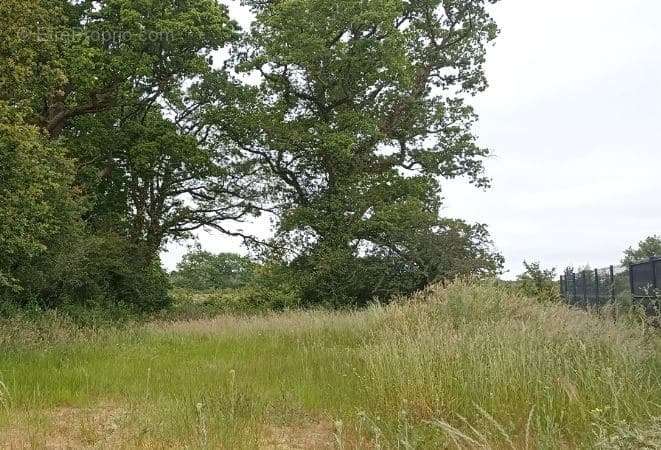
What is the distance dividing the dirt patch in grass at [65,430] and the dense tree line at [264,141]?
41.8ft

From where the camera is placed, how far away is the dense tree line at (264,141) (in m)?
20.3

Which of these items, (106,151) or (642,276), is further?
(106,151)

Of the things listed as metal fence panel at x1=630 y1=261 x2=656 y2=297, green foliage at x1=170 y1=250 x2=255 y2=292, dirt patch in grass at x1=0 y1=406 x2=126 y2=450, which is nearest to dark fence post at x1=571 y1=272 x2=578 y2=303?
metal fence panel at x1=630 y1=261 x2=656 y2=297

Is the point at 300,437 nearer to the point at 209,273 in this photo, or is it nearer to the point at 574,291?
the point at 574,291

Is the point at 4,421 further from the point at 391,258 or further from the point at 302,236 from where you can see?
the point at 302,236

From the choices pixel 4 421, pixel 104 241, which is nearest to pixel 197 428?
pixel 4 421

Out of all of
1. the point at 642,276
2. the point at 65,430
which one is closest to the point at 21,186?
the point at 65,430

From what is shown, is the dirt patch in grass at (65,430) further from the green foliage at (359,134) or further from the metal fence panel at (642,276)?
the green foliage at (359,134)

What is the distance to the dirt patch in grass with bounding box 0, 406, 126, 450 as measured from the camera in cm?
459

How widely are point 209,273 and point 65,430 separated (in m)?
41.7

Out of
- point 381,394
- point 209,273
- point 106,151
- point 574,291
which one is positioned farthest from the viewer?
point 209,273

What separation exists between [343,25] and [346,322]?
1478 cm

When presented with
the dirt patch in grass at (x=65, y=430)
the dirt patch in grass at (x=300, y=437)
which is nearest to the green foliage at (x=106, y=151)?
the dirt patch in grass at (x=65, y=430)

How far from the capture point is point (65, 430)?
516 cm
